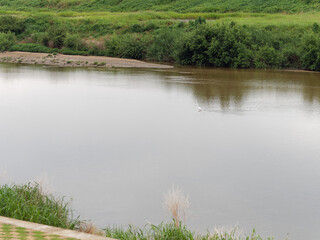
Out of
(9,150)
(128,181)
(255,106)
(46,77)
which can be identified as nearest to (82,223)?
(128,181)

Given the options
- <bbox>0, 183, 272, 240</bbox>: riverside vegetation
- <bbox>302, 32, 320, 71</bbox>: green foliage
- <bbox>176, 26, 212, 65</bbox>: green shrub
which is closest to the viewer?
<bbox>0, 183, 272, 240</bbox>: riverside vegetation

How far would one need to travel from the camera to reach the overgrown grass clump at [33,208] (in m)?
7.08

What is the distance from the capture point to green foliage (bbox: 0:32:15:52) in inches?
1489

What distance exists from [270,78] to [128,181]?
1761cm

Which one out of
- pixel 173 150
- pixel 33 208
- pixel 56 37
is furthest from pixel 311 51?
pixel 33 208

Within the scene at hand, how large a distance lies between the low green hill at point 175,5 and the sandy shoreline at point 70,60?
50.0 ft

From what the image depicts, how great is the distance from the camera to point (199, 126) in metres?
15.0

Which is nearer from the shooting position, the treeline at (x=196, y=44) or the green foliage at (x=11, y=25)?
the treeline at (x=196, y=44)

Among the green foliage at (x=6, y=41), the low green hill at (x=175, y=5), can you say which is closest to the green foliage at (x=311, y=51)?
the low green hill at (x=175, y=5)

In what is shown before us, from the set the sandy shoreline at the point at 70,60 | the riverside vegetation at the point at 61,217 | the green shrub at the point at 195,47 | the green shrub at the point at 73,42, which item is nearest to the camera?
the riverside vegetation at the point at 61,217

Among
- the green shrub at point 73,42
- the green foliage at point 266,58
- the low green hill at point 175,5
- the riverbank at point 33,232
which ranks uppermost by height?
the low green hill at point 175,5

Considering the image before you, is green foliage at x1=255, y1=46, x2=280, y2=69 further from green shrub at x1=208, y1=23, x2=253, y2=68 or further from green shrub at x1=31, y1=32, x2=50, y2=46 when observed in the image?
green shrub at x1=31, y1=32, x2=50, y2=46

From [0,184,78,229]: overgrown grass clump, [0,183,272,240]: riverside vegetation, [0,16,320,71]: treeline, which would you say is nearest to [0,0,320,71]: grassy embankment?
[0,16,320,71]: treeline

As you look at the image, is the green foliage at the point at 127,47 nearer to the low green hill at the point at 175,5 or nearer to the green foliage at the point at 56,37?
the green foliage at the point at 56,37
